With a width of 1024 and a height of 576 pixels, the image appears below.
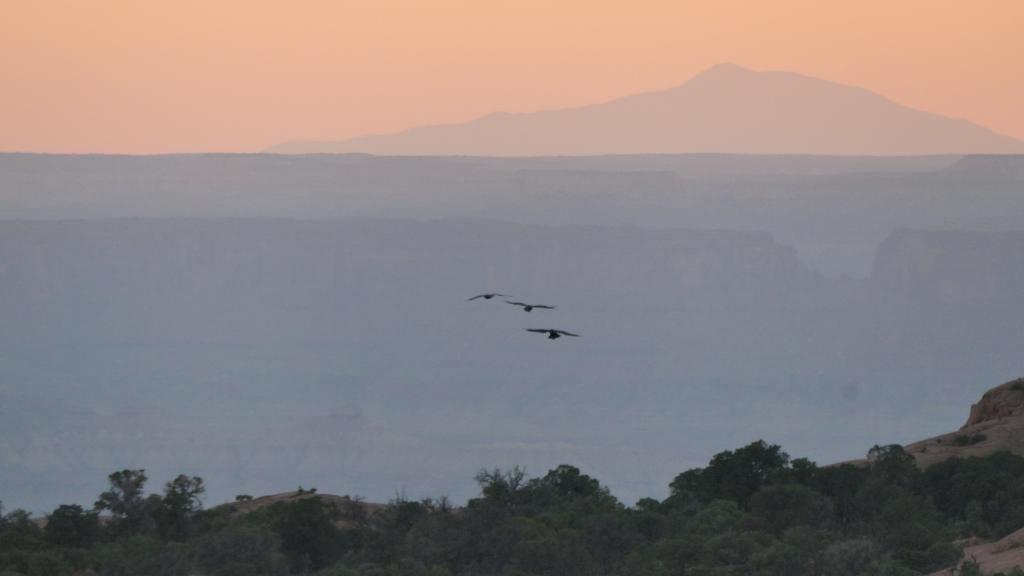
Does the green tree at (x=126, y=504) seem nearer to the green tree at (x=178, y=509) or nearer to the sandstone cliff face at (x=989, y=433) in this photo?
the green tree at (x=178, y=509)

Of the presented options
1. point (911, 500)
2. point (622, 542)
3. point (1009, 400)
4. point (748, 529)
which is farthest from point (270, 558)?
point (1009, 400)

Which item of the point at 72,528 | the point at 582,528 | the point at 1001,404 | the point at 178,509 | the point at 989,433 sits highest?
the point at 1001,404

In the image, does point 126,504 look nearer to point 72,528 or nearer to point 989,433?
point 72,528

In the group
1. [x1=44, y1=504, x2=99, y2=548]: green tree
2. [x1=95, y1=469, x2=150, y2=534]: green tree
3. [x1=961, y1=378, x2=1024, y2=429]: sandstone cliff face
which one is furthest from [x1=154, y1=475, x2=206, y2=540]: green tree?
[x1=961, y1=378, x2=1024, y2=429]: sandstone cliff face

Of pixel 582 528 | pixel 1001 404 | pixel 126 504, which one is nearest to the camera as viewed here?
pixel 582 528

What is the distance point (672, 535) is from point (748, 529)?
3072mm

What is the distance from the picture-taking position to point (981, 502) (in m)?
84.3

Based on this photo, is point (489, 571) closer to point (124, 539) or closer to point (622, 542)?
point (622, 542)

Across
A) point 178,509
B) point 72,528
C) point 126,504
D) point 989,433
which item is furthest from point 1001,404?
point 72,528

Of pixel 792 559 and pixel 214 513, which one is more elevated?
pixel 214 513

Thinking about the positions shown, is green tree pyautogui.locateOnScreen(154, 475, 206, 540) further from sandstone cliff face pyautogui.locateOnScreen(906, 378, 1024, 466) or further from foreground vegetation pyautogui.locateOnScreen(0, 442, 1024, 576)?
sandstone cliff face pyautogui.locateOnScreen(906, 378, 1024, 466)

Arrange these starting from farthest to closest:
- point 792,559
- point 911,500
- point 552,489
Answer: point 552,489
point 911,500
point 792,559

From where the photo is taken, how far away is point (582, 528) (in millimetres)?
77375

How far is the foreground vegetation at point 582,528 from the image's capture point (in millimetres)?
66938
